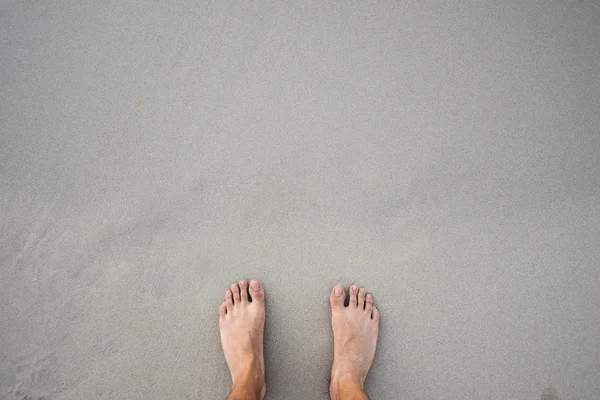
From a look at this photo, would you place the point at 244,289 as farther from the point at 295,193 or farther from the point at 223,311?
the point at 295,193

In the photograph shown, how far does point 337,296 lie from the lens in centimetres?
131

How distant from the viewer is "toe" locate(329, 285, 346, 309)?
1.31 meters

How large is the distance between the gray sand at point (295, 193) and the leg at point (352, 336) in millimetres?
50

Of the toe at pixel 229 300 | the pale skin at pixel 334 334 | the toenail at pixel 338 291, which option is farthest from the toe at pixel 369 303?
the toe at pixel 229 300

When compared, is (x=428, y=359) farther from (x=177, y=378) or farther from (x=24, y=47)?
(x=24, y=47)

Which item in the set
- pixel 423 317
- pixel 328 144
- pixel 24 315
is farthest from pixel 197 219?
pixel 423 317

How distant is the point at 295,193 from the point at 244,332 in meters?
0.56

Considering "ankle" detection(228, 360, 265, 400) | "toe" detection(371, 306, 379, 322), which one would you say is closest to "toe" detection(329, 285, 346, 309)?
"toe" detection(371, 306, 379, 322)

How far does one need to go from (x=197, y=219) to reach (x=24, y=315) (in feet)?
2.40

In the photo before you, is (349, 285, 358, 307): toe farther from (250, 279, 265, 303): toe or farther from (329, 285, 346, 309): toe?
(250, 279, 265, 303): toe

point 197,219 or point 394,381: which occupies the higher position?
point 197,219

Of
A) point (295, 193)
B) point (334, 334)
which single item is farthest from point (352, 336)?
point (295, 193)

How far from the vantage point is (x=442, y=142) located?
1.39 meters

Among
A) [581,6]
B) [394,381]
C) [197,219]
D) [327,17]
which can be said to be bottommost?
[394,381]
